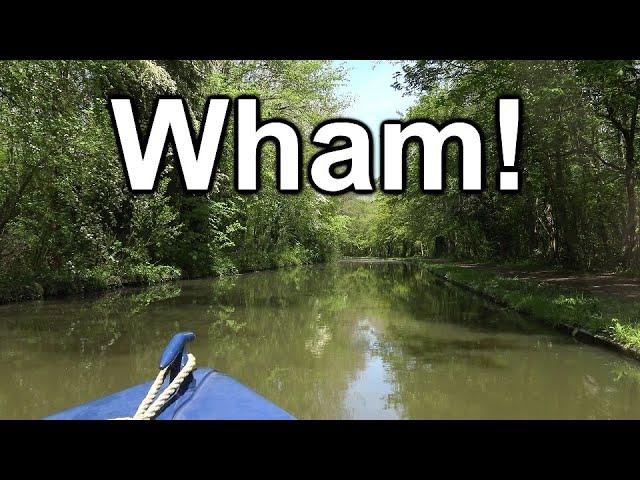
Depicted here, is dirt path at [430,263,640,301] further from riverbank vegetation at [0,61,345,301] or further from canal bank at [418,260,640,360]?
riverbank vegetation at [0,61,345,301]

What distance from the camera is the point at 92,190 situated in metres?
17.1

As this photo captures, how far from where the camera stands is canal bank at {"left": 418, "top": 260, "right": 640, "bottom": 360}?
753 centimetres

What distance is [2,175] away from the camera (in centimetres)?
1387

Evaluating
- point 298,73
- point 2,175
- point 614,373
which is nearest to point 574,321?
point 614,373

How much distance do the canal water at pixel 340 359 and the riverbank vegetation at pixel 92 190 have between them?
2921 millimetres

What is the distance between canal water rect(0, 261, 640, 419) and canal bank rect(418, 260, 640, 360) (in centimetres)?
29

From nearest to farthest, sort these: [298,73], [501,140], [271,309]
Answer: [501,140]
[271,309]
[298,73]

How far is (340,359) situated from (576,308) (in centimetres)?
493

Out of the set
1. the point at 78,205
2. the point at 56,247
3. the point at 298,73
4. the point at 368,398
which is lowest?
the point at 368,398

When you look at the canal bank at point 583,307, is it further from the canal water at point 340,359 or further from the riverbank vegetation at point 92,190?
the riverbank vegetation at point 92,190

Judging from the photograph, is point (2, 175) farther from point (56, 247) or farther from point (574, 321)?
point (574, 321)

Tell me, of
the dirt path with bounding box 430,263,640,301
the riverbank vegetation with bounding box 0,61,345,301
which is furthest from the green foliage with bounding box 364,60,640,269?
the riverbank vegetation with bounding box 0,61,345,301

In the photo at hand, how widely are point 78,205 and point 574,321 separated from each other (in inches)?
570
